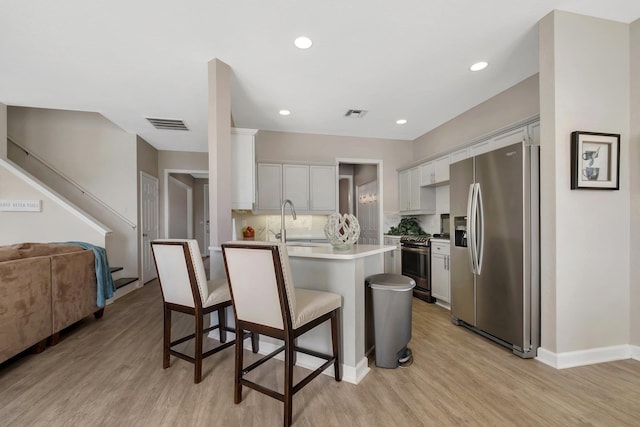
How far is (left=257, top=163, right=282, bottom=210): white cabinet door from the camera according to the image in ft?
15.1

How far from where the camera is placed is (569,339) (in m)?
2.15

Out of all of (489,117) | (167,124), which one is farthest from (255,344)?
(489,117)

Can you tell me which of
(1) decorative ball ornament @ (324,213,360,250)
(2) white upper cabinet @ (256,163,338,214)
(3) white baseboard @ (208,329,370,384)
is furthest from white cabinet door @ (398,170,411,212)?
(3) white baseboard @ (208,329,370,384)

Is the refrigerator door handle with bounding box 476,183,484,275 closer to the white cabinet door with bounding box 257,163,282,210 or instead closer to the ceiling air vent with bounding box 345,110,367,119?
the ceiling air vent with bounding box 345,110,367,119

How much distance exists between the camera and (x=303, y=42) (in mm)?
2414

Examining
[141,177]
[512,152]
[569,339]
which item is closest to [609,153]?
[512,152]

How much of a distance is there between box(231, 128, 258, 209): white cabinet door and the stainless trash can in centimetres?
180

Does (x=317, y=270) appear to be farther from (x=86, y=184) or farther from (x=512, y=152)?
(x=86, y=184)

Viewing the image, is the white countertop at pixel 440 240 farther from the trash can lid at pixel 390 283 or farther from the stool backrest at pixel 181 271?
the stool backrest at pixel 181 271

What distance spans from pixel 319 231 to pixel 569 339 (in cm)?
360

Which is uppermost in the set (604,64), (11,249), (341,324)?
(604,64)

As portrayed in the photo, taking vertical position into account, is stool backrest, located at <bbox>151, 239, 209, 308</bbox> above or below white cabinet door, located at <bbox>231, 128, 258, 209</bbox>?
below

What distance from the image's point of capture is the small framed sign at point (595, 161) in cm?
212

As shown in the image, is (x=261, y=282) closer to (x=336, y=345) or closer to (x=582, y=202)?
(x=336, y=345)
